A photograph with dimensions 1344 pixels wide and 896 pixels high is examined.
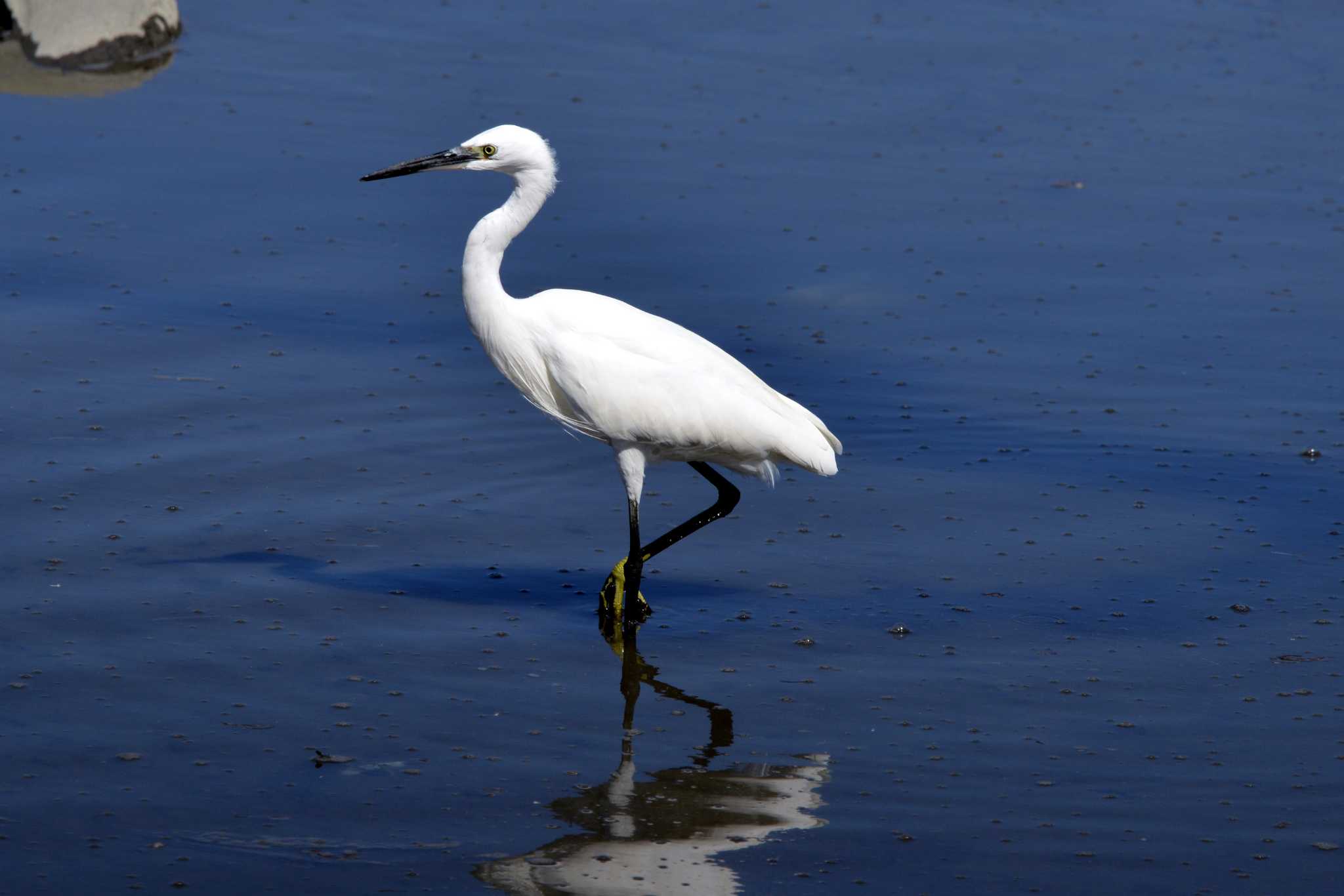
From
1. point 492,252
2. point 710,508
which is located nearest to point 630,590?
point 710,508

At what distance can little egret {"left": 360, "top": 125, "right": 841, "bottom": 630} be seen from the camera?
7.71 meters

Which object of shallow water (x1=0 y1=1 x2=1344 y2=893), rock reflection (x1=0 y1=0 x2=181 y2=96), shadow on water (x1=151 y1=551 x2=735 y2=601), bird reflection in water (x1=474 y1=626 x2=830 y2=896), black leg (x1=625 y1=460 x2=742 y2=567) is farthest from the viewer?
rock reflection (x1=0 y1=0 x2=181 y2=96)

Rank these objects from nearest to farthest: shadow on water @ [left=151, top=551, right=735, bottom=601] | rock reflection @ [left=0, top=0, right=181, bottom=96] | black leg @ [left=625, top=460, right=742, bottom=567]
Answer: shadow on water @ [left=151, top=551, right=735, bottom=601], black leg @ [left=625, top=460, right=742, bottom=567], rock reflection @ [left=0, top=0, right=181, bottom=96]

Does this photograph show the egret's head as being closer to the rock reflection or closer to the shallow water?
the shallow water

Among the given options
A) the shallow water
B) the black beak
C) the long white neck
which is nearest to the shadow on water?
the shallow water

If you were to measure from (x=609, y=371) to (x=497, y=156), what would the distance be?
1.08 m

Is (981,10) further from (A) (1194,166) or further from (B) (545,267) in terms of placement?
(B) (545,267)

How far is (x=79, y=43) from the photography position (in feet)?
49.9

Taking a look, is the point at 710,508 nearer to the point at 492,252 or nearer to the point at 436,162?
the point at 492,252

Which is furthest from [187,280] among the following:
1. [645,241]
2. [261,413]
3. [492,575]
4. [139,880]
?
[139,880]

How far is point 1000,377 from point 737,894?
573 cm

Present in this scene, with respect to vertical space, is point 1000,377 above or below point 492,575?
above

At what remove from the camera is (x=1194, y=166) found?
1437cm

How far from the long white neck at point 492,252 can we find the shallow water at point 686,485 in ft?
4.12
